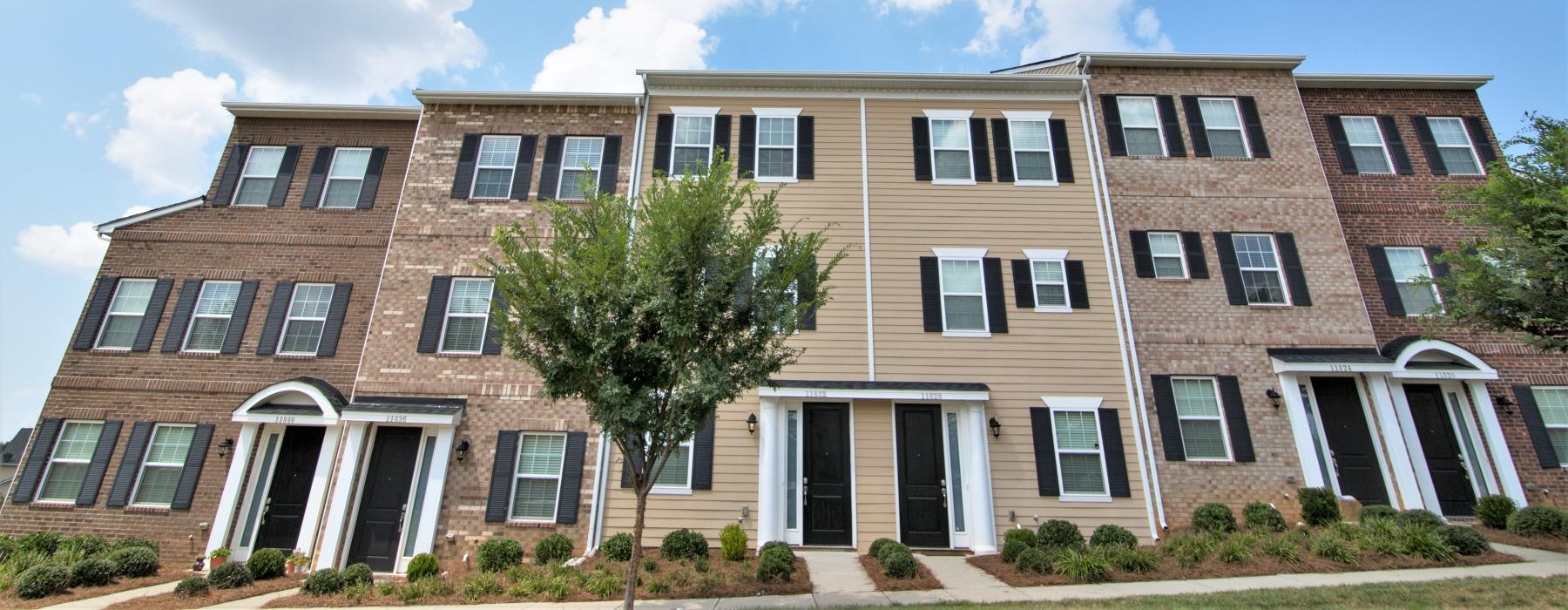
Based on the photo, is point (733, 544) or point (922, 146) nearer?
point (733, 544)

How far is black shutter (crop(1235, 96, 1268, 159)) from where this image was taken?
13828 millimetres

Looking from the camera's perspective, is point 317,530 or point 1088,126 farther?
point 1088,126

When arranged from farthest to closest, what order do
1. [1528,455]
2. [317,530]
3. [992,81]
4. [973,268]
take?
[992,81] < [973,268] < [1528,455] < [317,530]

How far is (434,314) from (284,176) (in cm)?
522

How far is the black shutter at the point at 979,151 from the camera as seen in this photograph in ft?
45.0

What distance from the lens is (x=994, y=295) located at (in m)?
12.6

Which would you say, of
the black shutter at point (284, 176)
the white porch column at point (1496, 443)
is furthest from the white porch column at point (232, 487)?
the white porch column at point (1496, 443)

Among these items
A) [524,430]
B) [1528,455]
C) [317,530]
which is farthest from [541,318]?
[1528,455]

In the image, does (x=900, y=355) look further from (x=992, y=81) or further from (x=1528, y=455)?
(x=1528, y=455)

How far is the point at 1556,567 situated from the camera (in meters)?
7.96

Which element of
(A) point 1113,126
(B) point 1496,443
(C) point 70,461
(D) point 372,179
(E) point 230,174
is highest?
(A) point 1113,126

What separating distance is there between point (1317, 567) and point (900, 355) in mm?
6455

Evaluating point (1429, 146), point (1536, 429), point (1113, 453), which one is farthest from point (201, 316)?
point (1429, 146)

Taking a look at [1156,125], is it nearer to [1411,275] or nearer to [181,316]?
[1411,275]
